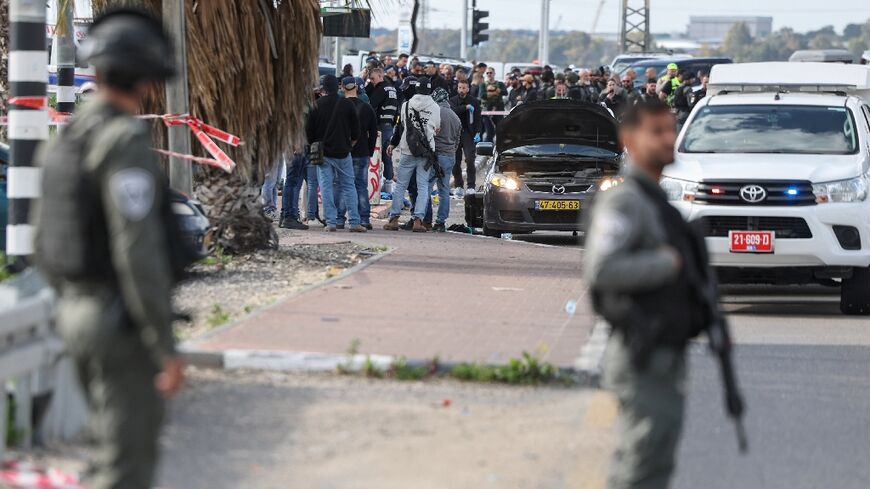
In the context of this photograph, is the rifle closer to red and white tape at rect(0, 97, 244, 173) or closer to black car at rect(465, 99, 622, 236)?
red and white tape at rect(0, 97, 244, 173)

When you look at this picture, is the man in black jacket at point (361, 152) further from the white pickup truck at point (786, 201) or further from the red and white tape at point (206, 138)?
the white pickup truck at point (786, 201)

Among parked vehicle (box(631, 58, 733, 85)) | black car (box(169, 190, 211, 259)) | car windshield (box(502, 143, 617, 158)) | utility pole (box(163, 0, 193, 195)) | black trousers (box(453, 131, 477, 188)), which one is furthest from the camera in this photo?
parked vehicle (box(631, 58, 733, 85))

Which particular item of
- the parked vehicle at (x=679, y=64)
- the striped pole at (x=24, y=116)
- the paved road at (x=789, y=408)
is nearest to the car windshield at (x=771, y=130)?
the paved road at (x=789, y=408)

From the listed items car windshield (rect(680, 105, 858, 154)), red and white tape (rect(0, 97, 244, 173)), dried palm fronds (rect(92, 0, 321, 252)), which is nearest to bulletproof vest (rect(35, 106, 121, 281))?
red and white tape (rect(0, 97, 244, 173))

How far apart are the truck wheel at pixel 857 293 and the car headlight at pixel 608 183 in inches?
181

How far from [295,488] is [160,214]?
2.20 m

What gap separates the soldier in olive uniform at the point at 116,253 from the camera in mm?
4641

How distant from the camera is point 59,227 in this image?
187 inches

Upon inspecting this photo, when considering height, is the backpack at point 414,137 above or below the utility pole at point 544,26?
below

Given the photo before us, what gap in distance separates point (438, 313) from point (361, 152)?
25.1ft

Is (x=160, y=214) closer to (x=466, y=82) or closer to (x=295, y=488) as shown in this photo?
(x=295, y=488)

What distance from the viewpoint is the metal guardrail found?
6734mm

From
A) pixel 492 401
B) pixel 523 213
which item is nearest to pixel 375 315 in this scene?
pixel 492 401

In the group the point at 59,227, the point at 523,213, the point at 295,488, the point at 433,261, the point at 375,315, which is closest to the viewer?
the point at 59,227
